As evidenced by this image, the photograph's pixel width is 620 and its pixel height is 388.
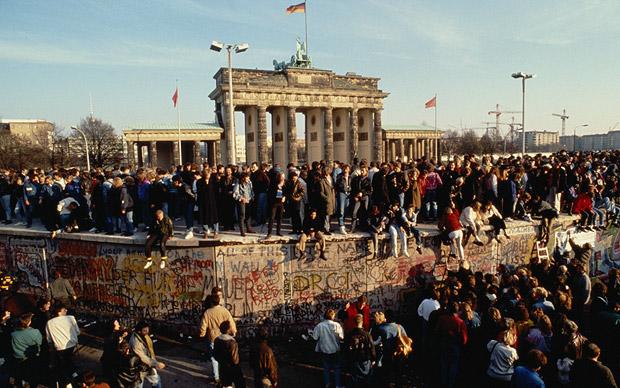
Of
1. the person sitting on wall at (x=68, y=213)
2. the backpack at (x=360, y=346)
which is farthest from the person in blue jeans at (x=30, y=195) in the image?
the backpack at (x=360, y=346)

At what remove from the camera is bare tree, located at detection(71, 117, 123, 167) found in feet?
174

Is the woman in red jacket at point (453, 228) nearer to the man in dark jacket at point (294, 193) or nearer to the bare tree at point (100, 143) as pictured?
the man in dark jacket at point (294, 193)

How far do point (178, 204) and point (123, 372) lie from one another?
7.16m

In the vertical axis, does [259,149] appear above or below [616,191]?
above

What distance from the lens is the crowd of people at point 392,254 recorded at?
263 inches

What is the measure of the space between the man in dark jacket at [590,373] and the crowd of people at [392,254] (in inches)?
0.6

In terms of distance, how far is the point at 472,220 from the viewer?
455 inches

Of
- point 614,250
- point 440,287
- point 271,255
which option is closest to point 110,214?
point 271,255

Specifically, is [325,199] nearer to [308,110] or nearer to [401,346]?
[401,346]

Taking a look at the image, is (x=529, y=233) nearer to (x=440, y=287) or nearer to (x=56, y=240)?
(x=440, y=287)

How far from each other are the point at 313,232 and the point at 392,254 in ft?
8.09

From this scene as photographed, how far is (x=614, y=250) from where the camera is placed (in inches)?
639

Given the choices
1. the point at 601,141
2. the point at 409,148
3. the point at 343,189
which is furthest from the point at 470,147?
the point at 601,141

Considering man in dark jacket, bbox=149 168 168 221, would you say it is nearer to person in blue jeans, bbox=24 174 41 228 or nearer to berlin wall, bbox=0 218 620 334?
berlin wall, bbox=0 218 620 334
